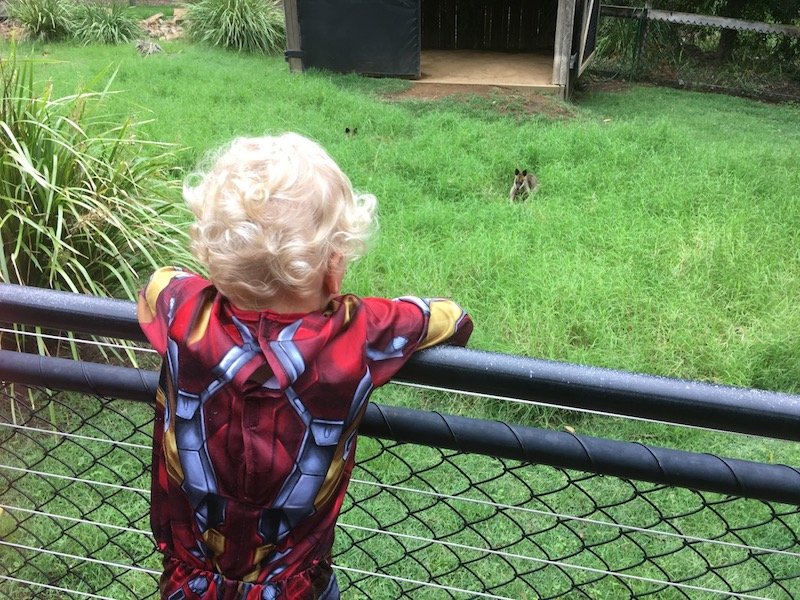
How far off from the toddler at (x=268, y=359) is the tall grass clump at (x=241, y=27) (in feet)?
35.6

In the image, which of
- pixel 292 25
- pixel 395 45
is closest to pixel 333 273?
pixel 395 45

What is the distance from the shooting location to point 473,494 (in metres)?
2.98

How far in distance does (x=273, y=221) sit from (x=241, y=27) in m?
11.2

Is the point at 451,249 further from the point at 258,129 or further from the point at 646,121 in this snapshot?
the point at 646,121

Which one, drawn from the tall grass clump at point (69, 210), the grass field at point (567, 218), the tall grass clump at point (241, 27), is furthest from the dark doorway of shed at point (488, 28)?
the tall grass clump at point (69, 210)

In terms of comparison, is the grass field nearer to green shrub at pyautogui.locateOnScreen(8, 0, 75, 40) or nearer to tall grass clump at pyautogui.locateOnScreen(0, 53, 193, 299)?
tall grass clump at pyautogui.locateOnScreen(0, 53, 193, 299)

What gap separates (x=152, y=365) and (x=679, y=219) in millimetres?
3395

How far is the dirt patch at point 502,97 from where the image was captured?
27.0ft

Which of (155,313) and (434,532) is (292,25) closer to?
(434,532)

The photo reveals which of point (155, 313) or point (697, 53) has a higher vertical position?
point (155, 313)

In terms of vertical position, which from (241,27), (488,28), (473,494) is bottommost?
(473,494)

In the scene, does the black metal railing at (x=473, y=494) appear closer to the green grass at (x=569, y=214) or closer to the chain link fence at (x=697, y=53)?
the green grass at (x=569, y=214)

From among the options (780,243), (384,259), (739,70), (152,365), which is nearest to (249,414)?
(152,365)

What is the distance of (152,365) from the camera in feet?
11.6
